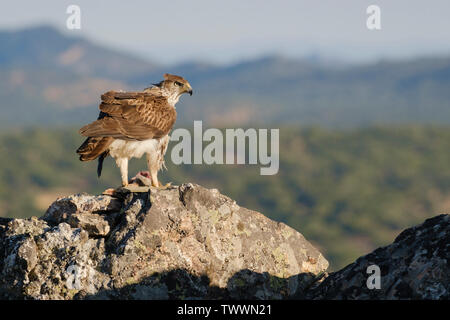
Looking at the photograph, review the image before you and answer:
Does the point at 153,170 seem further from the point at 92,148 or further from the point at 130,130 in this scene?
the point at 92,148

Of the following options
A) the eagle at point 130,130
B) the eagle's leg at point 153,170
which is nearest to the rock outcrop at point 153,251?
the eagle at point 130,130

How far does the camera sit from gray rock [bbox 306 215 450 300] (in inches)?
316

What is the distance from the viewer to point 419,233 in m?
8.85

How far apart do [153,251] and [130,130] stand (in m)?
4.29

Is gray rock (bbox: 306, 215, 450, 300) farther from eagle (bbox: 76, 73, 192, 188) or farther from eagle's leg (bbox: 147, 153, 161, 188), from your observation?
eagle (bbox: 76, 73, 192, 188)

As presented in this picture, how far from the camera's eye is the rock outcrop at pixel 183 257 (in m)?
8.56

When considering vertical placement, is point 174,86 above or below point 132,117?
above

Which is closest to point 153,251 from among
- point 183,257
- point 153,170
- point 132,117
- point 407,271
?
point 183,257

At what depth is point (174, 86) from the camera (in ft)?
46.9

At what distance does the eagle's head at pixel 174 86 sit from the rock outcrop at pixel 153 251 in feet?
13.9
